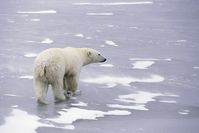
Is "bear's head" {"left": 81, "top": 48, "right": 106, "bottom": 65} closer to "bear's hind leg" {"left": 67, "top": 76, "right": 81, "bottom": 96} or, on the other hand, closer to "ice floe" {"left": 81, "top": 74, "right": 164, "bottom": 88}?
"ice floe" {"left": 81, "top": 74, "right": 164, "bottom": 88}

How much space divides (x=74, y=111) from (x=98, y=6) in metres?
13.5

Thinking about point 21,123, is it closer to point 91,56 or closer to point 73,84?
point 73,84

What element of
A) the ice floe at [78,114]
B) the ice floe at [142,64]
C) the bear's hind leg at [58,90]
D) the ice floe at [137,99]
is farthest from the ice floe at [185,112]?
the ice floe at [142,64]

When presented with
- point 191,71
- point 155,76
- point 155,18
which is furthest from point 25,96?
point 155,18

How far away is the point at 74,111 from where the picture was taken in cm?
743

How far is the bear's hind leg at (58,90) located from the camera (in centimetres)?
773

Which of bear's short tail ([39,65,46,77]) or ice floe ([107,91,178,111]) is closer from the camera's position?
bear's short tail ([39,65,46,77])

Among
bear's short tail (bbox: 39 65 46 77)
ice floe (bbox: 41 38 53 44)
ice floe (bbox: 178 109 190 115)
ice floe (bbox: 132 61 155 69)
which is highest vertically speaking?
bear's short tail (bbox: 39 65 46 77)

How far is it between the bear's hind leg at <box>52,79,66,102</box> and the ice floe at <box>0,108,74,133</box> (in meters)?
0.69

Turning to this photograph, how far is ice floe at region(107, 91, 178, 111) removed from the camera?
779 cm

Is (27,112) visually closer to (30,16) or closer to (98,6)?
(30,16)

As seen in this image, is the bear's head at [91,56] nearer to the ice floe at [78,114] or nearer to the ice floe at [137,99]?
the ice floe at [137,99]

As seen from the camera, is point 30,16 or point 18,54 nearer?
point 18,54

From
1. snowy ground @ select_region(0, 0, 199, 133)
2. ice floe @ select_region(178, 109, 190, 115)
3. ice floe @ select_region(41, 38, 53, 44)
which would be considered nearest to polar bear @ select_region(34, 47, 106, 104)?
snowy ground @ select_region(0, 0, 199, 133)
